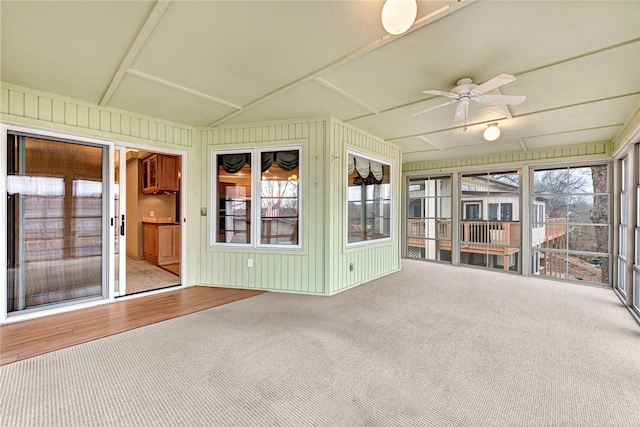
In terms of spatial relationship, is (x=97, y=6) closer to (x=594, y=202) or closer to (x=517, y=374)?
(x=517, y=374)

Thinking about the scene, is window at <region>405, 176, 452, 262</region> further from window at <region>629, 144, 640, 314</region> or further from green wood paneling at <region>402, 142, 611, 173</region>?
window at <region>629, 144, 640, 314</region>

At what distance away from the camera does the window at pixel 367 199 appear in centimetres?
454

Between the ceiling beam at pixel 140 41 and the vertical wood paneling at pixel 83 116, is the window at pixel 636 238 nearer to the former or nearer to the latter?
the ceiling beam at pixel 140 41

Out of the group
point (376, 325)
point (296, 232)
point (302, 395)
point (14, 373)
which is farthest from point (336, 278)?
point (14, 373)

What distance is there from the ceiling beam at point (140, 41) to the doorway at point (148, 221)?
48.6 inches

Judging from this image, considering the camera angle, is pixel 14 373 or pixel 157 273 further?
pixel 157 273

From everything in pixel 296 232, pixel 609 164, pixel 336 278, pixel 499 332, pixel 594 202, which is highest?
pixel 609 164

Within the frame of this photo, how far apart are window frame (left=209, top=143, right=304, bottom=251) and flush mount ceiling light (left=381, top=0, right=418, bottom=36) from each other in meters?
2.53

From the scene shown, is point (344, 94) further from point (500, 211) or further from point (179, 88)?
point (500, 211)

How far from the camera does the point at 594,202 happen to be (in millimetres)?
4980

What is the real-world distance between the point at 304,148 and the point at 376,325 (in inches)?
99.4

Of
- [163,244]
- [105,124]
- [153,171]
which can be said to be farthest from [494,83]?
[153,171]

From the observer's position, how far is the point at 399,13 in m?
1.65

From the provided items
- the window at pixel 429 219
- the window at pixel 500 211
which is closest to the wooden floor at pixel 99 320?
the window at pixel 429 219
